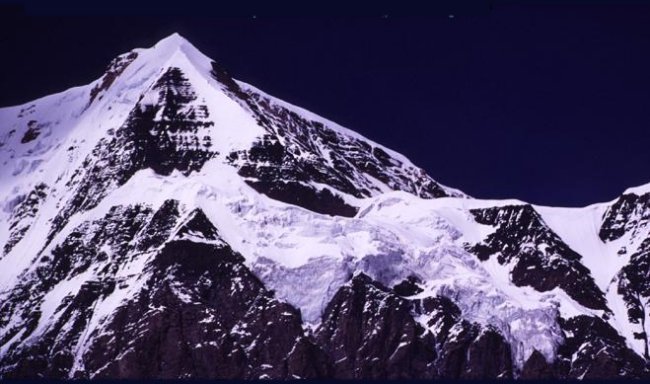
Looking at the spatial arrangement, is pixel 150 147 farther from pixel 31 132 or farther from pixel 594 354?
pixel 594 354

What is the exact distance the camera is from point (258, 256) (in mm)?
76125

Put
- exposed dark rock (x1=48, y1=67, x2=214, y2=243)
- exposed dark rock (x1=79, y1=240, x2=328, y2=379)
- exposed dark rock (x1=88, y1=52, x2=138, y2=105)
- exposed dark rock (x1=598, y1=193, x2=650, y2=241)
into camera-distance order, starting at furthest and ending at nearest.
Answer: exposed dark rock (x1=88, y1=52, x2=138, y2=105)
exposed dark rock (x1=598, y1=193, x2=650, y2=241)
exposed dark rock (x1=48, y1=67, x2=214, y2=243)
exposed dark rock (x1=79, y1=240, x2=328, y2=379)

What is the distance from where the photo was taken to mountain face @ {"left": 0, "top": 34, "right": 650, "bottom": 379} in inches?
2879

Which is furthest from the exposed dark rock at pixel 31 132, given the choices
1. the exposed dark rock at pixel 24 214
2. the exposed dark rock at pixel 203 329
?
the exposed dark rock at pixel 203 329

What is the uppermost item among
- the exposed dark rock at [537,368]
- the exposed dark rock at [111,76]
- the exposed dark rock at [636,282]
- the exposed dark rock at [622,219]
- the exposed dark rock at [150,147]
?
the exposed dark rock at [111,76]

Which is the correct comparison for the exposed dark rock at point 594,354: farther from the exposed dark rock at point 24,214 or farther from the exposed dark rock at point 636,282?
the exposed dark rock at point 24,214

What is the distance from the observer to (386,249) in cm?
7881

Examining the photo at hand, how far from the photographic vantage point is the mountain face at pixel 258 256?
73125mm

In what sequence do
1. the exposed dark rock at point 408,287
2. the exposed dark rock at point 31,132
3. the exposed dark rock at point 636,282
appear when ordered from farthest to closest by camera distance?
the exposed dark rock at point 31,132, the exposed dark rock at point 636,282, the exposed dark rock at point 408,287

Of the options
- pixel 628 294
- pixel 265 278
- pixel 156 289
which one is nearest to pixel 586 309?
pixel 628 294

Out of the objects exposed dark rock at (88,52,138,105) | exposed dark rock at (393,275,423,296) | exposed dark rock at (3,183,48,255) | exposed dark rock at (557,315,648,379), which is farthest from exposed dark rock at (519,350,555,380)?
exposed dark rock at (88,52,138,105)

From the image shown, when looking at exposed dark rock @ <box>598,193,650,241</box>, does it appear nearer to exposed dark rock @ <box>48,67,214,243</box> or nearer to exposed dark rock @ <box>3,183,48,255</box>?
exposed dark rock @ <box>48,67,214,243</box>

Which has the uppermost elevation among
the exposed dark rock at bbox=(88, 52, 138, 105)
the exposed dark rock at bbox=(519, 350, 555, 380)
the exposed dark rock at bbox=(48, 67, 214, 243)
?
the exposed dark rock at bbox=(88, 52, 138, 105)

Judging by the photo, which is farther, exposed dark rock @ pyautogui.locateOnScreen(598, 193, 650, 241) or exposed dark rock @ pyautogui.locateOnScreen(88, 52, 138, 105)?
exposed dark rock @ pyautogui.locateOnScreen(88, 52, 138, 105)
